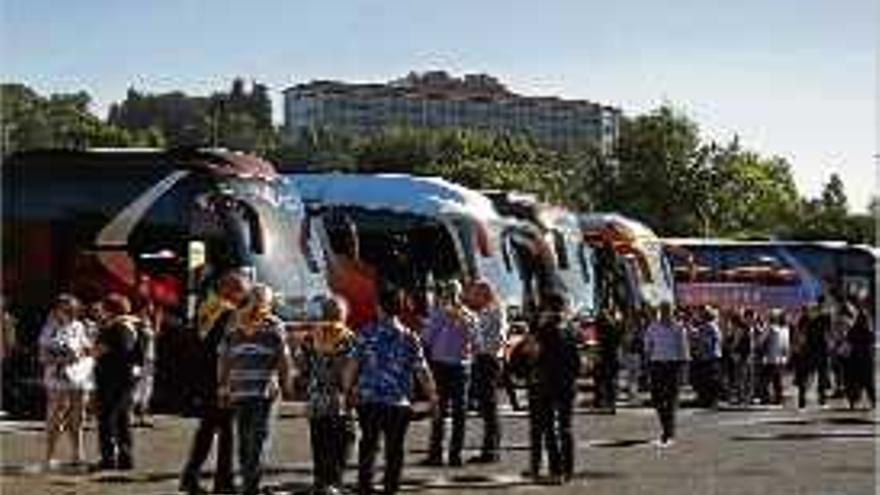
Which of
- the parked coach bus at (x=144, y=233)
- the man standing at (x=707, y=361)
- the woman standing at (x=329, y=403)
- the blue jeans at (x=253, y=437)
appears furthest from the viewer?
the man standing at (x=707, y=361)

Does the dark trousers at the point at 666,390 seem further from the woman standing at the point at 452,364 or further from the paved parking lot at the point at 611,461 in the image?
the woman standing at the point at 452,364

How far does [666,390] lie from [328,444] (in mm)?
9481

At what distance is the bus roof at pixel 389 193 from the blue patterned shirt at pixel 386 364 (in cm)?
1834

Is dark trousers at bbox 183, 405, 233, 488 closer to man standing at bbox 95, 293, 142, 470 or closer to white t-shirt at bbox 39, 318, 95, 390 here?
man standing at bbox 95, 293, 142, 470

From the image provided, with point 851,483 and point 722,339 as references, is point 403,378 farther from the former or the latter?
point 722,339

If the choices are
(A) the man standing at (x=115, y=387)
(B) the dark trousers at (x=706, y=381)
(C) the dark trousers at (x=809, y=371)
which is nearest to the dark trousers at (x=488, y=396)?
(A) the man standing at (x=115, y=387)

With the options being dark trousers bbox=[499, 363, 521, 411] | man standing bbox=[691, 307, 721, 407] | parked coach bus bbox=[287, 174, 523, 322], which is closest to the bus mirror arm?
dark trousers bbox=[499, 363, 521, 411]

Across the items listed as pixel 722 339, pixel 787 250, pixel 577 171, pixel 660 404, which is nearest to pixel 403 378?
pixel 660 404

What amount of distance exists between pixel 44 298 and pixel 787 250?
124 ft

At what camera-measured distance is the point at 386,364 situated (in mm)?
16844

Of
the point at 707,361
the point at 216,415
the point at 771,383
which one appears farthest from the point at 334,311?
the point at 771,383

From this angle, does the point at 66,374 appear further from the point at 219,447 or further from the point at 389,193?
the point at 389,193

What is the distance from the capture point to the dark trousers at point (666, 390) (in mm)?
25078

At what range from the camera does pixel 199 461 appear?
1694 cm
